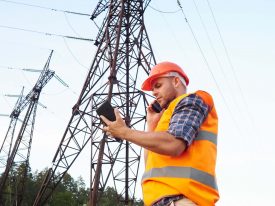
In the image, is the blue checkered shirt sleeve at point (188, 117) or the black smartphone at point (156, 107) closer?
the blue checkered shirt sleeve at point (188, 117)

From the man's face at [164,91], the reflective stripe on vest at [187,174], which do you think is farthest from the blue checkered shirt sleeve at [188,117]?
the man's face at [164,91]

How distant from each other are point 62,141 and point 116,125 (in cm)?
1080

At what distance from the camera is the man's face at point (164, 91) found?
2.44 metres

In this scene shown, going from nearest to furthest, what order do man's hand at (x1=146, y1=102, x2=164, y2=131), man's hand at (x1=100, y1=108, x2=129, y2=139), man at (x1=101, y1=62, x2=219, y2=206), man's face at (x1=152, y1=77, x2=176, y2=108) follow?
man at (x1=101, y1=62, x2=219, y2=206), man's hand at (x1=100, y1=108, x2=129, y2=139), man's face at (x1=152, y1=77, x2=176, y2=108), man's hand at (x1=146, y1=102, x2=164, y2=131)

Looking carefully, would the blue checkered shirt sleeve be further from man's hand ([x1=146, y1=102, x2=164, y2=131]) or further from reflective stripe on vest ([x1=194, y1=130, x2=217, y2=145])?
man's hand ([x1=146, y1=102, x2=164, y2=131])

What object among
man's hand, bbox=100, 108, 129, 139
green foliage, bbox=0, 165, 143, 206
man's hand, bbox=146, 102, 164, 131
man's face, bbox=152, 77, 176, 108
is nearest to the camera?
Answer: man's hand, bbox=100, 108, 129, 139

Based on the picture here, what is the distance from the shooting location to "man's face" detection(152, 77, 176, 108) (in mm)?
2438

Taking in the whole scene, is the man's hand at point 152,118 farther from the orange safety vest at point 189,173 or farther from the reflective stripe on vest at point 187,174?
the reflective stripe on vest at point 187,174

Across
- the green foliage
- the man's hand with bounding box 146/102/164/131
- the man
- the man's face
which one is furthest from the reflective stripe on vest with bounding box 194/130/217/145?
the green foliage

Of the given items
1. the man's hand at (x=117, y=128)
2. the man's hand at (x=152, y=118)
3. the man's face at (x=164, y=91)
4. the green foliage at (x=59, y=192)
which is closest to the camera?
the man's hand at (x=117, y=128)

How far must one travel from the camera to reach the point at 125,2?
1462 centimetres

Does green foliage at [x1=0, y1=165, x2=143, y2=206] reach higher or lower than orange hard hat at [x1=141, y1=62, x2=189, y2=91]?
higher

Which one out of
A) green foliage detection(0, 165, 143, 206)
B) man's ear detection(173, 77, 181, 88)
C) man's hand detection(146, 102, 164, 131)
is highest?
green foliage detection(0, 165, 143, 206)

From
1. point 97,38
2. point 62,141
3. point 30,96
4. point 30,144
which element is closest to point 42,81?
point 30,96
